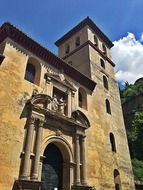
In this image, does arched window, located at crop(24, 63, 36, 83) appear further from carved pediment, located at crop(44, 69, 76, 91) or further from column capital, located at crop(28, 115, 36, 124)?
column capital, located at crop(28, 115, 36, 124)

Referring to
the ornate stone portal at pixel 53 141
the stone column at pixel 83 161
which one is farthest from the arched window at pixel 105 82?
the stone column at pixel 83 161

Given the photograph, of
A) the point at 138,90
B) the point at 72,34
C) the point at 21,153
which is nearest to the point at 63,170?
the point at 21,153

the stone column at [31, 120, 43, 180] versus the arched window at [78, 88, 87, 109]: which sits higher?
the arched window at [78, 88, 87, 109]

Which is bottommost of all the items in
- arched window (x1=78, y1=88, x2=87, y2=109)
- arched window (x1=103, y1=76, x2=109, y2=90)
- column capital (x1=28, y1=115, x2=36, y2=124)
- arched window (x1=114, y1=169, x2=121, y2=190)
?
arched window (x1=114, y1=169, x2=121, y2=190)

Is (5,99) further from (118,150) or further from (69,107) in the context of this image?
(118,150)

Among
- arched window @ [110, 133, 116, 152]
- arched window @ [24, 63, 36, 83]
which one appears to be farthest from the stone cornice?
arched window @ [110, 133, 116, 152]

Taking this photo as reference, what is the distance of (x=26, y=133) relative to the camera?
31.3ft

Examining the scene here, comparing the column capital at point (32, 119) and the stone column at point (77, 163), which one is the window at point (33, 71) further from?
the stone column at point (77, 163)

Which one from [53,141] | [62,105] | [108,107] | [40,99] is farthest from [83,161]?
[108,107]

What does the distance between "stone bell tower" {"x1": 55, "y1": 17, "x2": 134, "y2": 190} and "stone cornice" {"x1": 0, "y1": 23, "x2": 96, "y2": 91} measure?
5.74 feet

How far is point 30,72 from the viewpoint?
39.2 ft

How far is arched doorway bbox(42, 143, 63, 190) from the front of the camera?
10.1m

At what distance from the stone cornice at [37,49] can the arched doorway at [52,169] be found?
5.29m

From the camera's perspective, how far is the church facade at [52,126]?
8.90 meters
